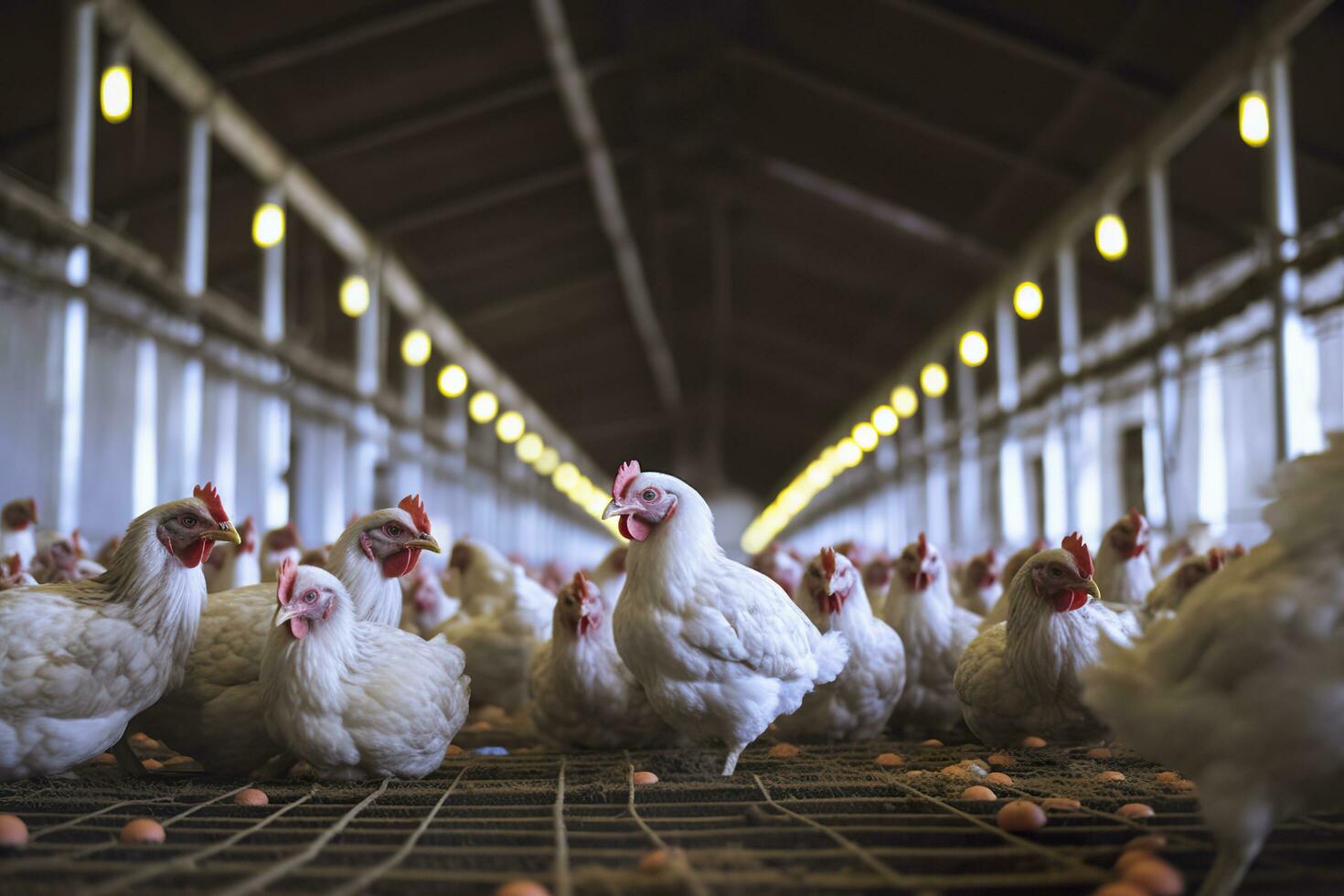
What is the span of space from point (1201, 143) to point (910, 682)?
20.6 feet

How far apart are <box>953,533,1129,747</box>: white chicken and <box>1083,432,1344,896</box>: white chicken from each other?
1576 millimetres

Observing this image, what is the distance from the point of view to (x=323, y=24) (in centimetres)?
802

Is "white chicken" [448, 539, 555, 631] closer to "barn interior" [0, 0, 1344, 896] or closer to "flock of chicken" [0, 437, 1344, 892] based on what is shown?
"barn interior" [0, 0, 1344, 896]

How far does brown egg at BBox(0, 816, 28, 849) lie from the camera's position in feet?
8.42

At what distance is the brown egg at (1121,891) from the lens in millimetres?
2184

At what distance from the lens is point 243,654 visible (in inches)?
154

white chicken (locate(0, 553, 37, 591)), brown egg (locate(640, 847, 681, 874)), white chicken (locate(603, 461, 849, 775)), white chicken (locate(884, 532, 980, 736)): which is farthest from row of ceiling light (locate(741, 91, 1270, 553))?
white chicken (locate(0, 553, 37, 591))

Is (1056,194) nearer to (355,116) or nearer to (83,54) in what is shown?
(355,116)

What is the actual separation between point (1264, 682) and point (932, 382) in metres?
10.4

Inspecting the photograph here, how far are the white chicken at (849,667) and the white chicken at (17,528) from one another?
394 cm

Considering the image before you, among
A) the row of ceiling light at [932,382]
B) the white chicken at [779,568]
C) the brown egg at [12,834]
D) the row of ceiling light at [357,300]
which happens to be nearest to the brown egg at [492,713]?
the row of ceiling light at [357,300]

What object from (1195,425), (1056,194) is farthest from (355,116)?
(1195,425)

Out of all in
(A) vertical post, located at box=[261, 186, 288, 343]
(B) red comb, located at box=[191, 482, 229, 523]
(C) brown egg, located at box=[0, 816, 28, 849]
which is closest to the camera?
(C) brown egg, located at box=[0, 816, 28, 849]

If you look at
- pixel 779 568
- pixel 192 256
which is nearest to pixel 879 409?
pixel 779 568
